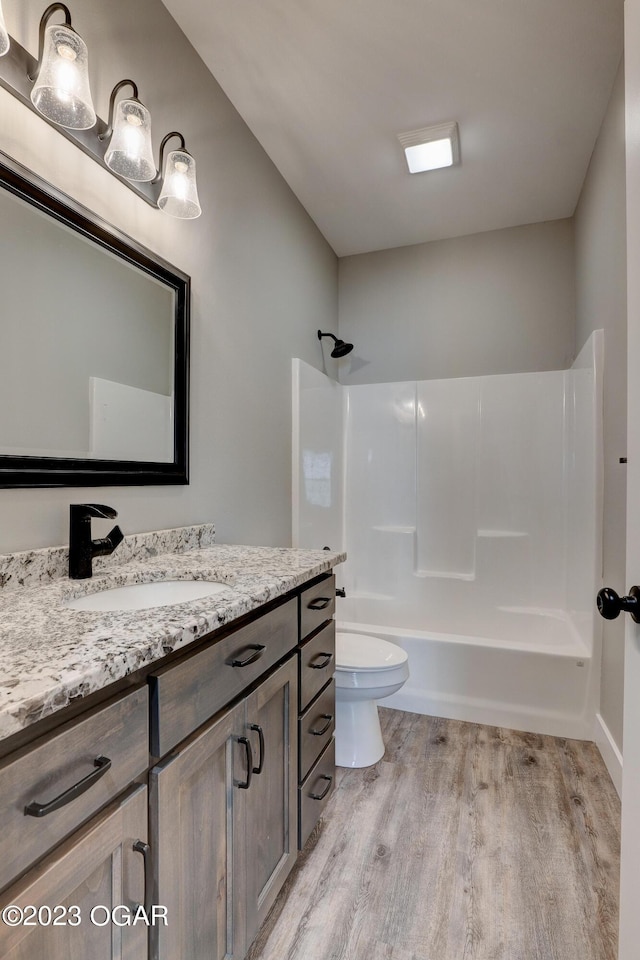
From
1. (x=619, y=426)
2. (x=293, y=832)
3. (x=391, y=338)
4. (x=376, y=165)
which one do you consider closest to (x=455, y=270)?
(x=391, y=338)

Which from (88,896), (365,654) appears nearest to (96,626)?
(88,896)

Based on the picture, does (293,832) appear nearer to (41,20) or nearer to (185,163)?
(185,163)

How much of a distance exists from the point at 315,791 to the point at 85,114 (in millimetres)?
1882

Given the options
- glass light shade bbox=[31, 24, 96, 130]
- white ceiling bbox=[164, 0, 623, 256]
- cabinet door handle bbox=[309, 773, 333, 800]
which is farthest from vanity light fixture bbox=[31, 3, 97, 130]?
cabinet door handle bbox=[309, 773, 333, 800]

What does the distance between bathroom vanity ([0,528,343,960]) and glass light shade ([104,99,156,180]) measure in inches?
42.2

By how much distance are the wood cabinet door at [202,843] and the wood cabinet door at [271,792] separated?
0.04 m

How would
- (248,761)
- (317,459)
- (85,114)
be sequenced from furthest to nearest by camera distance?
(317,459) → (85,114) → (248,761)

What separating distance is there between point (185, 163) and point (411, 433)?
1972 millimetres

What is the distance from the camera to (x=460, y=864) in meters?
1.43

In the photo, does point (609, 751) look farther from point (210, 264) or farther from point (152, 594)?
point (210, 264)

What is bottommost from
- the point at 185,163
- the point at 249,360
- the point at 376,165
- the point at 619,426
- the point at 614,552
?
the point at 614,552

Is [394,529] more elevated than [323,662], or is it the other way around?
[394,529]

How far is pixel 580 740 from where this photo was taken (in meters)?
2.15

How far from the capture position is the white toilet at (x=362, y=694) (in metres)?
1.86
